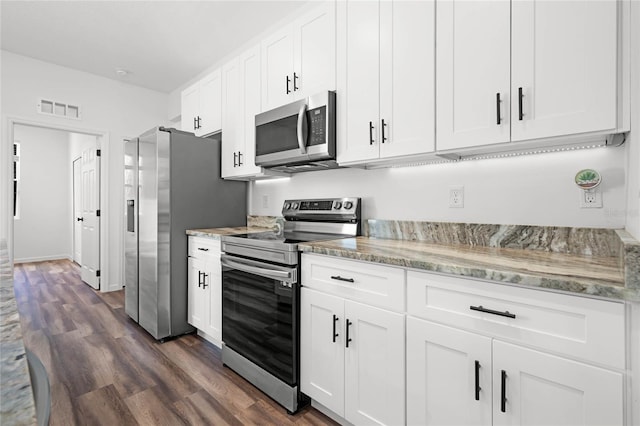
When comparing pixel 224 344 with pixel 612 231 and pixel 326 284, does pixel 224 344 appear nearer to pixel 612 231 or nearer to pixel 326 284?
pixel 326 284

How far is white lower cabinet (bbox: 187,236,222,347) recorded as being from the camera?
8.11ft

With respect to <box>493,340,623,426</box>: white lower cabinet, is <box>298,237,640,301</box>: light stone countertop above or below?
above

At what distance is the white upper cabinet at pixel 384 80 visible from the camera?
1645 millimetres

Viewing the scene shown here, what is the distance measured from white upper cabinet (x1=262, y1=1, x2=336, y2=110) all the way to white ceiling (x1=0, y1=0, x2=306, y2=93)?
68 cm

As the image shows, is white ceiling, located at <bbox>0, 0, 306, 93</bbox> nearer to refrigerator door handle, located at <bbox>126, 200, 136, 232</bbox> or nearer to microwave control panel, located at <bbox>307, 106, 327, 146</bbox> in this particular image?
microwave control panel, located at <bbox>307, 106, 327, 146</bbox>

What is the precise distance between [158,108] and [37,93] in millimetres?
1372

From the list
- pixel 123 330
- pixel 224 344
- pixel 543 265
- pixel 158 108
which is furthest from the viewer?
pixel 158 108

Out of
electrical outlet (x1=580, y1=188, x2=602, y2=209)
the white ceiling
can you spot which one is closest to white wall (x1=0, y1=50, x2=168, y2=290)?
the white ceiling

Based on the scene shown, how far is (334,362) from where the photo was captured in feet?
5.35

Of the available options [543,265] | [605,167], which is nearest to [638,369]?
[543,265]

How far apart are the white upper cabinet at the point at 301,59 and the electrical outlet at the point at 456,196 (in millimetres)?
972

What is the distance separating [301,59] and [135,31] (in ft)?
6.65

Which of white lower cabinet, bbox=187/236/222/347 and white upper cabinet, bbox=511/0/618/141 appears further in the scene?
white lower cabinet, bbox=187/236/222/347

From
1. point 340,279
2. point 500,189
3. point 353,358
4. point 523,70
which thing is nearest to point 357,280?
point 340,279
